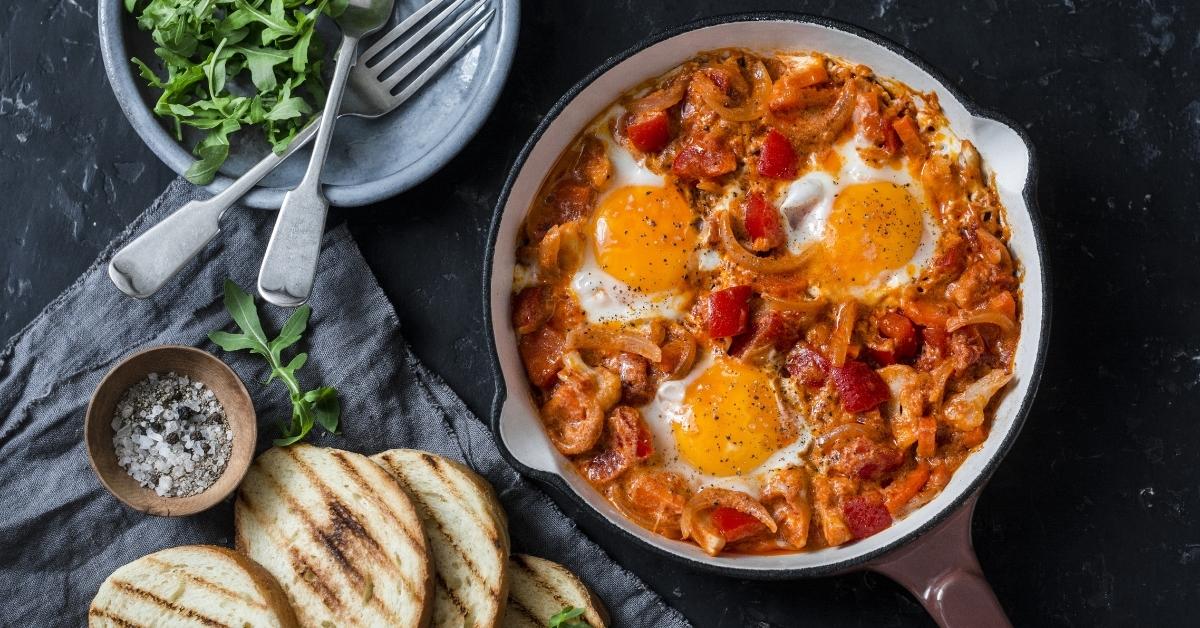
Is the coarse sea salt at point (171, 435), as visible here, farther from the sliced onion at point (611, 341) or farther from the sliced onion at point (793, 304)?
the sliced onion at point (793, 304)

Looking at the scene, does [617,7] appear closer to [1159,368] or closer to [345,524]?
[345,524]

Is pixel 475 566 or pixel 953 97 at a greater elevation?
pixel 953 97

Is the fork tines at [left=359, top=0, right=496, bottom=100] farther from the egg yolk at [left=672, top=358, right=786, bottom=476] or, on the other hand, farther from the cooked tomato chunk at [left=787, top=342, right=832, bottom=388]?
the cooked tomato chunk at [left=787, top=342, right=832, bottom=388]

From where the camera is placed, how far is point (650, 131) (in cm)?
498

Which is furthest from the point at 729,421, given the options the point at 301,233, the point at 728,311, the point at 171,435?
the point at 171,435

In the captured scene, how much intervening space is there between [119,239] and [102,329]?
0.47 m

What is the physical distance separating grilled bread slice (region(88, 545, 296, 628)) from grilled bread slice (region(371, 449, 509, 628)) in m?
0.76

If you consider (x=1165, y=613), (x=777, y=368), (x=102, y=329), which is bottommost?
(x=1165, y=613)

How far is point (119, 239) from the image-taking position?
17.5 feet

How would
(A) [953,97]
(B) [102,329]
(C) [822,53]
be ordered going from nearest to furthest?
(A) [953,97] < (C) [822,53] < (B) [102,329]

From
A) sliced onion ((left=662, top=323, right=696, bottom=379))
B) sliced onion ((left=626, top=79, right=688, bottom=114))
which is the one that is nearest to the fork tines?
sliced onion ((left=626, top=79, right=688, bottom=114))

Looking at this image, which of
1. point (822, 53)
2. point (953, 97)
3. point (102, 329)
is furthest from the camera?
point (102, 329)

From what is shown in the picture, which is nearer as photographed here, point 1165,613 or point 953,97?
point 953,97

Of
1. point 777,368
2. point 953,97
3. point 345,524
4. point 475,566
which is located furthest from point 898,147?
point 345,524
